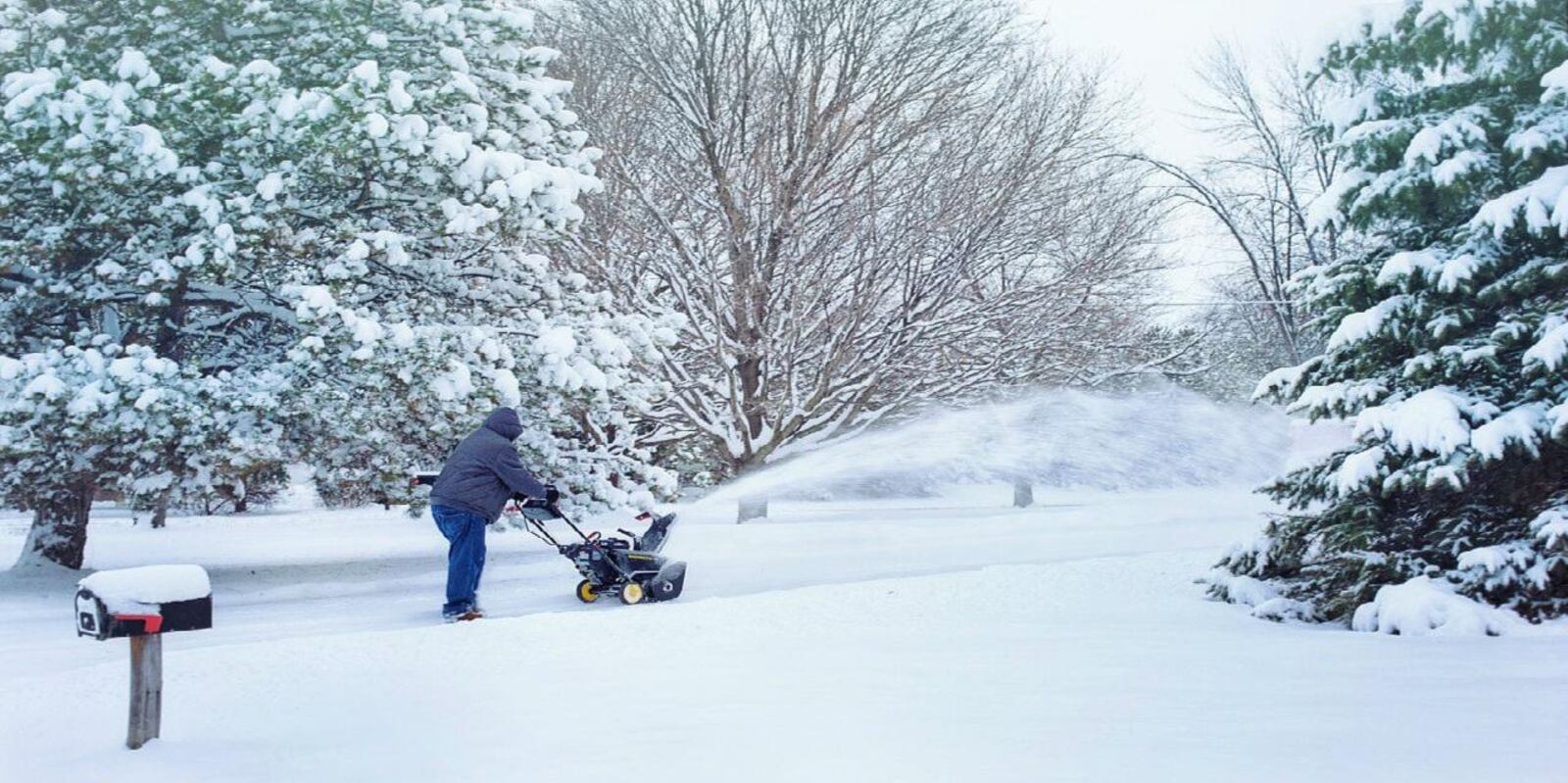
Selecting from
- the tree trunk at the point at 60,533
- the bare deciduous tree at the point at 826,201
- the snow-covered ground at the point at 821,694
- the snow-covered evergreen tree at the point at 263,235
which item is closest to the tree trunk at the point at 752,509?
the bare deciduous tree at the point at 826,201

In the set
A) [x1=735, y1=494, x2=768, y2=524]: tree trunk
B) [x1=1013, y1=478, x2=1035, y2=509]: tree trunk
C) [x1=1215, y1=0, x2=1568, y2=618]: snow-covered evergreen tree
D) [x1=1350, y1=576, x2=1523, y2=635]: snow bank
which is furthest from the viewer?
[x1=1013, y1=478, x2=1035, y2=509]: tree trunk

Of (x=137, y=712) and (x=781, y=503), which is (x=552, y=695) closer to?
(x=137, y=712)

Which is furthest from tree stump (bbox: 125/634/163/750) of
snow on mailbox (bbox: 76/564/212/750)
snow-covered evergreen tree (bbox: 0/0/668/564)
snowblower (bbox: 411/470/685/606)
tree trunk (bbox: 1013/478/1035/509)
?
tree trunk (bbox: 1013/478/1035/509)

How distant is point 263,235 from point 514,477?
12.4 ft

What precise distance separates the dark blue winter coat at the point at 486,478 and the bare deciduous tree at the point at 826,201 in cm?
603

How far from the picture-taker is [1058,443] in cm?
1538

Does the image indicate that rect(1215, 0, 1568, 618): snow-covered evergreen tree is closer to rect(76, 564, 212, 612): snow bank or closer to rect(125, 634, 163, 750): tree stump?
rect(76, 564, 212, 612): snow bank

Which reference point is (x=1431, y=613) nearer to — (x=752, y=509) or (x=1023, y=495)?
(x=752, y=509)

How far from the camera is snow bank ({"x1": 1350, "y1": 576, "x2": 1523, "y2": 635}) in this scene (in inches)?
249

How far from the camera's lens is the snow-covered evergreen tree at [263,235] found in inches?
382

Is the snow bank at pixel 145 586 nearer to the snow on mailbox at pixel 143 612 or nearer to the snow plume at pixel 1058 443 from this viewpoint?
the snow on mailbox at pixel 143 612

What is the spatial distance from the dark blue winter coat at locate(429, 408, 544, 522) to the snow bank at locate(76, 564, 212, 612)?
12.5ft

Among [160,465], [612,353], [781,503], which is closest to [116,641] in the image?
[160,465]

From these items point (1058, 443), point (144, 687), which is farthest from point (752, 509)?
point (144, 687)
